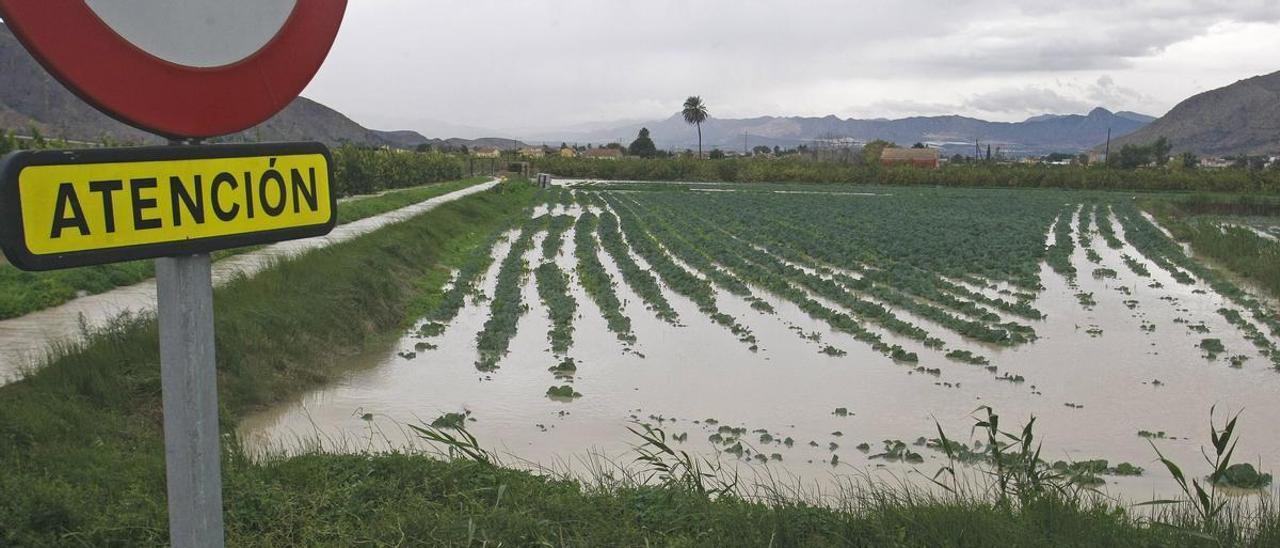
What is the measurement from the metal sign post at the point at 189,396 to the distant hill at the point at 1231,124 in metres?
168

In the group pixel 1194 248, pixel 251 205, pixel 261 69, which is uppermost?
pixel 261 69

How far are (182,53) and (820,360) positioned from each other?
1017 centimetres

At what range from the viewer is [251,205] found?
1.90 metres

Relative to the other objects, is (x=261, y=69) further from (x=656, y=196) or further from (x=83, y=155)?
(x=656, y=196)

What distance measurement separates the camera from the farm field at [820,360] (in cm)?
809

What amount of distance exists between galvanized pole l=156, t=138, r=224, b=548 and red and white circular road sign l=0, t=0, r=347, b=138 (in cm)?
30

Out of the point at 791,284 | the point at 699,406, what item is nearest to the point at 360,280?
the point at 699,406

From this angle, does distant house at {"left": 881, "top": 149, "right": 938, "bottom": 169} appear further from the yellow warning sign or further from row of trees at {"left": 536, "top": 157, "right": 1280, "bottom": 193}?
the yellow warning sign

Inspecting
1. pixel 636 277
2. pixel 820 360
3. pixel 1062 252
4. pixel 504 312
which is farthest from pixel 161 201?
pixel 1062 252

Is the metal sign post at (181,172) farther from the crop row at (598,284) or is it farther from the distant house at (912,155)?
the distant house at (912,155)

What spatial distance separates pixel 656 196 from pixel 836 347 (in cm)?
3339

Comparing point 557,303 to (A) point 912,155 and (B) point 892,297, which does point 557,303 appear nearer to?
(B) point 892,297

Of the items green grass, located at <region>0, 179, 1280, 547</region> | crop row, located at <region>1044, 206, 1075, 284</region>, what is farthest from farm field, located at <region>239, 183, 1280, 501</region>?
green grass, located at <region>0, 179, 1280, 547</region>

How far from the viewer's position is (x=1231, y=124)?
175000 mm
